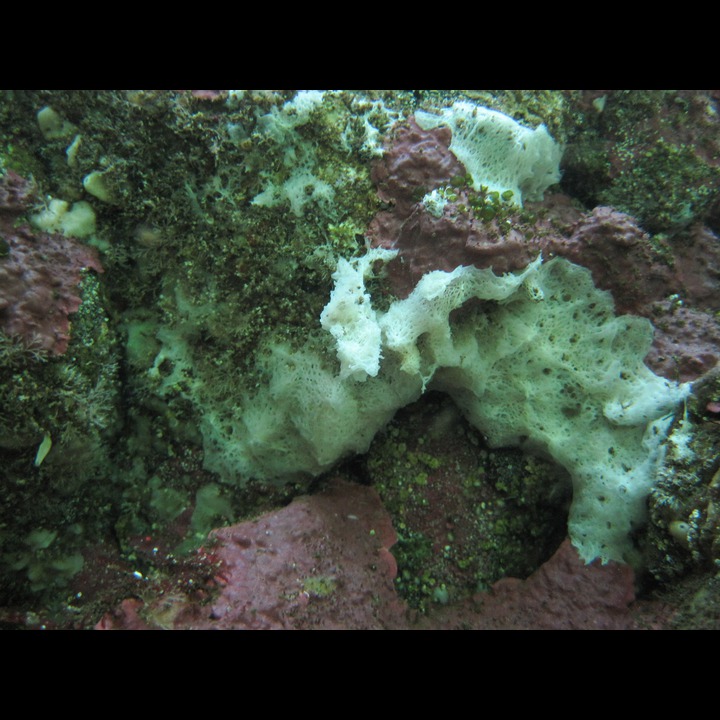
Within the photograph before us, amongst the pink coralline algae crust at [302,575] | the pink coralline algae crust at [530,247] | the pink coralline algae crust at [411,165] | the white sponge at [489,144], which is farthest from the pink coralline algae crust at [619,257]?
the pink coralline algae crust at [302,575]

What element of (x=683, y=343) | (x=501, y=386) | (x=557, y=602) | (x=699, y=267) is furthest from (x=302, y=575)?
(x=699, y=267)

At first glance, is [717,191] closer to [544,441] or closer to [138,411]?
[544,441]

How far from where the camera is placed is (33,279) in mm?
2908

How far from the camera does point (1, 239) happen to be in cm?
284

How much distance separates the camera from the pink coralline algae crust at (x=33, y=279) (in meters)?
2.80

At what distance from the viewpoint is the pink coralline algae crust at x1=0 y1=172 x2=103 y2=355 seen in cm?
280

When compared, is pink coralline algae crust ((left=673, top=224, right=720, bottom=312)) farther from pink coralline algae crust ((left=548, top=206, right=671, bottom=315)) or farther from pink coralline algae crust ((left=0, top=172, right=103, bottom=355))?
pink coralline algae crust ((left=0, top=172, right=103, bottom=355))

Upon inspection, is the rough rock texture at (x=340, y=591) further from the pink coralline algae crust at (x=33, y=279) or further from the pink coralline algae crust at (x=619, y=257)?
the pink coralline algae crust at (x=619, y=257)

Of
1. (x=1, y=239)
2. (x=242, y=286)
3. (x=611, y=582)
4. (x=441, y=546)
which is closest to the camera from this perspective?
(x=1, y=239)

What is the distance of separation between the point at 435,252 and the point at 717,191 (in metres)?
2.47

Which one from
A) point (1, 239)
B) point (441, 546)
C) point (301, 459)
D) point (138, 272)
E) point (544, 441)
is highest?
point (1, 239)

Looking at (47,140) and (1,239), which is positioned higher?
(47,140)

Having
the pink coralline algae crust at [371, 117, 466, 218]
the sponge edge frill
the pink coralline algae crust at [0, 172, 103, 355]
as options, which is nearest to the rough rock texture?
the sponge edge frill

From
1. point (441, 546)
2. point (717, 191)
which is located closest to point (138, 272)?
point (441, 546)
